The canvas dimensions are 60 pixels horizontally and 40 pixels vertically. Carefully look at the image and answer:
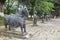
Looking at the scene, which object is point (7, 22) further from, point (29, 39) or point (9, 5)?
point (9, 5)

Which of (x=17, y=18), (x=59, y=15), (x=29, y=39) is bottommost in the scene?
(x=59, y=15)

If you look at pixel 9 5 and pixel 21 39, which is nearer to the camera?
pixel 21 39

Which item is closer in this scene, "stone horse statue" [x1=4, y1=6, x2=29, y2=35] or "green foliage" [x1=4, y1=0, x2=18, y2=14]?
"stone horse statue" [x1=4, y1=6, x2=29, y2=35]

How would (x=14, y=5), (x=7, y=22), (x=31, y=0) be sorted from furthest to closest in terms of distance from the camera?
(x=14, y=5) < (x=31, y=0) < (x=7, y=22)

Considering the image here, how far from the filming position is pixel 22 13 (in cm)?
1137

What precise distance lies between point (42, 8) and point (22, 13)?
14218mm

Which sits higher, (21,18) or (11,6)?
(21,18)

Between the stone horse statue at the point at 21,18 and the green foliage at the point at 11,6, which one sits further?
the green foliage at the point at 11,6

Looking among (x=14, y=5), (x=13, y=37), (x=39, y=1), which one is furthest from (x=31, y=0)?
(x=13, y=37)

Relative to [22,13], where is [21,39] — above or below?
below

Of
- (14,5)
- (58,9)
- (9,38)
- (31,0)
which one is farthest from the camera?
(58,9)

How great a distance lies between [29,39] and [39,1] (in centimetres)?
1307

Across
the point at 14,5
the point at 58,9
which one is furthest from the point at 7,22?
the point at 58,9

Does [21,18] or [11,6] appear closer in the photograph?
[21,18]
